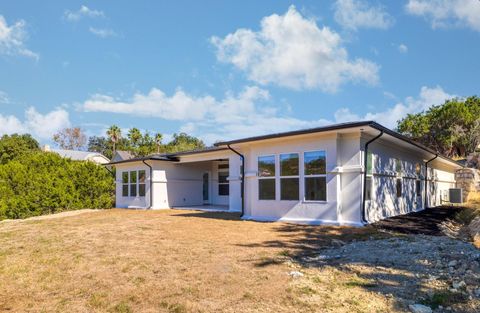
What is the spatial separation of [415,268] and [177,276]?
3670 millimetres

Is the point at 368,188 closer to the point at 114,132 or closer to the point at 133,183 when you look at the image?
the point at 133,183

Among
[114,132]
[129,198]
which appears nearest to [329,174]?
[129,198]

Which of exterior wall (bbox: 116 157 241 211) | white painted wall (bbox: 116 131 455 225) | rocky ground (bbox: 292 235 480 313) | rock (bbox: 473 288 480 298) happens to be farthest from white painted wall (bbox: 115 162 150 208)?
rock (bbox: 473 288 480 298)

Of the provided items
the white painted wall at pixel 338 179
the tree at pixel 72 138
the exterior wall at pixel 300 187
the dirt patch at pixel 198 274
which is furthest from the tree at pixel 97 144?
the dirt patch at pixel 198 274

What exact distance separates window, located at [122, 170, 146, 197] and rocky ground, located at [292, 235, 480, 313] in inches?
563

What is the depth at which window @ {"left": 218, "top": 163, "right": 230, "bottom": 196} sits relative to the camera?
2044cm

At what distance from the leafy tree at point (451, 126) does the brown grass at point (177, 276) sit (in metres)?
32.0

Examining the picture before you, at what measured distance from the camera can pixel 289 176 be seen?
1134cm

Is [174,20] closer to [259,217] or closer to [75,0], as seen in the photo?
[75,0]

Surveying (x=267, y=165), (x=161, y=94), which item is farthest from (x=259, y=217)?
(x=161, y=94)

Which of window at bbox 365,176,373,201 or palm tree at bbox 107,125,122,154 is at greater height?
palm tree at bbox 107,125,122,154

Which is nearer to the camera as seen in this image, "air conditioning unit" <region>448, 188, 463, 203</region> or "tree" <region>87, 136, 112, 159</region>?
"air conditioning unit" <region>448, 188, 463, 203</region>

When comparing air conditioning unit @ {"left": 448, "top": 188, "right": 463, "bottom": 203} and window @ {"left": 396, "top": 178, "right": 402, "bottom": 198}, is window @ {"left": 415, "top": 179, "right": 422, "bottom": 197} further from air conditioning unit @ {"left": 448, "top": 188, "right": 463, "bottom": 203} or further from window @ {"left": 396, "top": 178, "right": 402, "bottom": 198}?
air conditioning unit @ {"left": 448, "top": 188, "right": 463, "bottom": 203}

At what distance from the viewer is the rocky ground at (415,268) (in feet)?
12.2
